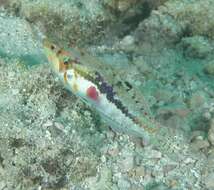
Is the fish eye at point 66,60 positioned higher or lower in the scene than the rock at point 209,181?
higher

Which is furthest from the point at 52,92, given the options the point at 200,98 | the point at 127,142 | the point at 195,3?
the point at 195,3

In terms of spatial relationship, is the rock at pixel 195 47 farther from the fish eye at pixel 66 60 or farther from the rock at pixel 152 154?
the fish eye at pixel 66 60

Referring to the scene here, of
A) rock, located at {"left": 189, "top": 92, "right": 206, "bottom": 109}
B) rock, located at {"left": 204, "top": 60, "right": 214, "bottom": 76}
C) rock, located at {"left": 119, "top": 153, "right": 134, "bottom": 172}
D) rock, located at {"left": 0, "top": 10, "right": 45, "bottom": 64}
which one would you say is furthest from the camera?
rock, located at {"left": 204, "top": 60, "right": 214, "bottom": 76}

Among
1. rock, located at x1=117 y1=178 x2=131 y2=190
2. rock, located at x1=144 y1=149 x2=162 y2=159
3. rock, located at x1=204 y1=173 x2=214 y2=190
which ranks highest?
rock, located at x1=204 y1=173 x2=214 y2=190

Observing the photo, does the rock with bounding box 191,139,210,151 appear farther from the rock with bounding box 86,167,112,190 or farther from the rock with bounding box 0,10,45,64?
the rock with bounding box 0,10,45,64

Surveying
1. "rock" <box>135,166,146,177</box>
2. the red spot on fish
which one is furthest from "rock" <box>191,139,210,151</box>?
the red spot on fish

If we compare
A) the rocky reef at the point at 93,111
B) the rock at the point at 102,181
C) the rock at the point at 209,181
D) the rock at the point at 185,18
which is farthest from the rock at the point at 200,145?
the rock at the point at 185,18

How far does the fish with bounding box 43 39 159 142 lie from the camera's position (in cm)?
344

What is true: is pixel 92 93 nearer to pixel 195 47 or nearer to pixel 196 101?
pixel 196 101

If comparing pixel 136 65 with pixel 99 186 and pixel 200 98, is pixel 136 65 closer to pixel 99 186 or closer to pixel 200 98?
pixel 200 98

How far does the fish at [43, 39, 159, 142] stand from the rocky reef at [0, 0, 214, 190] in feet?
0.23

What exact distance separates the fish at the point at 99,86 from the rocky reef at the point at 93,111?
7 cm

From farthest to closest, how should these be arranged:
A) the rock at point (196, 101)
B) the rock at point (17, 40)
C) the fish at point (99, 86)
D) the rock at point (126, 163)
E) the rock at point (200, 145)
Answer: the rock at point (17, 40) → the rock at point (196, 101) → the rock at point (200, 145) → the rock at point (126, 163) → the fish at point (99, 86)

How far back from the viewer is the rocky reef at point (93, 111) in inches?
145
